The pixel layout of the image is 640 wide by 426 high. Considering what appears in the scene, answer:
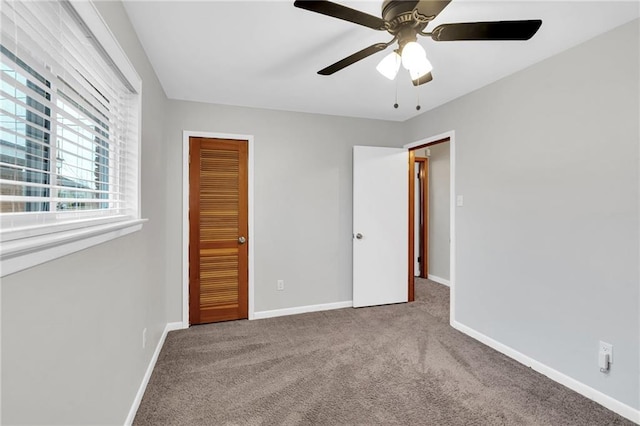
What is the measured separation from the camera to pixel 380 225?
3820mm

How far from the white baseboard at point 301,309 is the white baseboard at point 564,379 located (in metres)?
1.39

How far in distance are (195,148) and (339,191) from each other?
1.72 meters

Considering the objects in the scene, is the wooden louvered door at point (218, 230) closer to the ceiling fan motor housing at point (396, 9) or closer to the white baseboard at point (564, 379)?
the ceiling fan motor housing at point (396, 9)

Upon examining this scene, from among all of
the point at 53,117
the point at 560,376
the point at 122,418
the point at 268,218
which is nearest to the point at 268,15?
the point at 53,117

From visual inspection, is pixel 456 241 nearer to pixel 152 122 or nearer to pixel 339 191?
pixel 339 191

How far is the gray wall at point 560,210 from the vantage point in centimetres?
188

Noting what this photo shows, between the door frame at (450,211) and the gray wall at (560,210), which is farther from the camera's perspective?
the door frame at (450,211)

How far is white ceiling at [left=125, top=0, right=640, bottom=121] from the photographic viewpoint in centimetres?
174

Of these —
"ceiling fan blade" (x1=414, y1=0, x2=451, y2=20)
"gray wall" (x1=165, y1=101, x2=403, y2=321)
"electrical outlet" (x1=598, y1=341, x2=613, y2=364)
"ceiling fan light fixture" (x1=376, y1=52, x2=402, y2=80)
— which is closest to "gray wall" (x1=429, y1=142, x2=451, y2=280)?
"gray wall" (x1=165, y1=101, x2=403, y2=321)

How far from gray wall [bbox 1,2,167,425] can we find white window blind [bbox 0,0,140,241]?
0.18m

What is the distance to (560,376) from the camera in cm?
222

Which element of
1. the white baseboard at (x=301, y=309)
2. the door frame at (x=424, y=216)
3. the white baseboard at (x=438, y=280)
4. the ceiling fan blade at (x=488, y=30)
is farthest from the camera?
the door frame at (x=424, y=216)

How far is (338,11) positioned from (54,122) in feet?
3.85

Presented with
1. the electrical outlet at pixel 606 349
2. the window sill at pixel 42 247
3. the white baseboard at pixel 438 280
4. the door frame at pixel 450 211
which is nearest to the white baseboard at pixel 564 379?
the electrical outlet at pixel 606 349
